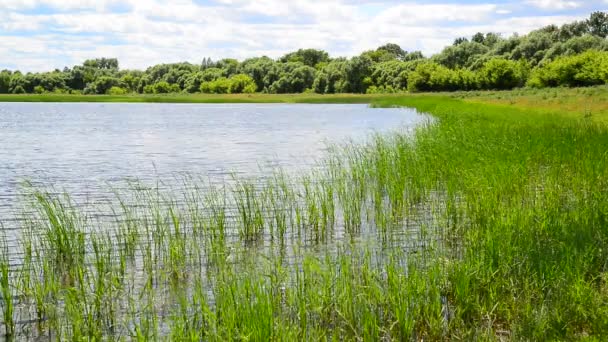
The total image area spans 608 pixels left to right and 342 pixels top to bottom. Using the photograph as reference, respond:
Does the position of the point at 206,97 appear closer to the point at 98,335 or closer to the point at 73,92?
the point at 73,92

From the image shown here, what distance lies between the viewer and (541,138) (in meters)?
18.2

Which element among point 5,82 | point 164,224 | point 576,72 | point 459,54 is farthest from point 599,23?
point 164,224

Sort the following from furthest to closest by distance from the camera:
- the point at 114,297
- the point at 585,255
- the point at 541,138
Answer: the point at 541,138, the point at 114,297, the point at 585,255

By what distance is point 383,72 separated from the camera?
12256cm

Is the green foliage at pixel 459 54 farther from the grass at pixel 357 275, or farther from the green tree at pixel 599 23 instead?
the grass at pixel 357 275

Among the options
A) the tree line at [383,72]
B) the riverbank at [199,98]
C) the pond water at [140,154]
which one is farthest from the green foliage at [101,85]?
the pond water at [140,154]

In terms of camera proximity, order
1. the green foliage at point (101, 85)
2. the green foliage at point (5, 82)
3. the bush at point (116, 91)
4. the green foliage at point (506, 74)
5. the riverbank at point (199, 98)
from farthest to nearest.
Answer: the green foliage at point (101, 85) → the green foliage at point (5, 82) → the bush at point (116, 91) → the riverbank at point (199, 98) → the green foliage at point (506, 74)

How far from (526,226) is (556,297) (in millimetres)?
2215

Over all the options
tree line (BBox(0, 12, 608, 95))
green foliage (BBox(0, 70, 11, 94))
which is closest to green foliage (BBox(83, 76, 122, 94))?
tree line (BBox(0, 12, 608, 95))

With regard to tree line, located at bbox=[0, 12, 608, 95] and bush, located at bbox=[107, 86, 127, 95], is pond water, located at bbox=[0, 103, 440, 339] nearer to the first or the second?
tree line, located at bbox=[0, 12, 608, 95]

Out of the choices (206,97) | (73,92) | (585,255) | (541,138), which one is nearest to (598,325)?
(585,255)

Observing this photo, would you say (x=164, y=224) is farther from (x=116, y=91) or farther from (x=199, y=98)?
(x=116, y=91)

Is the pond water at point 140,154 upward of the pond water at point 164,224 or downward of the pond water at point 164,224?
Result: downward

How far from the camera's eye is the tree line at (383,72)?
90438 millimetres
